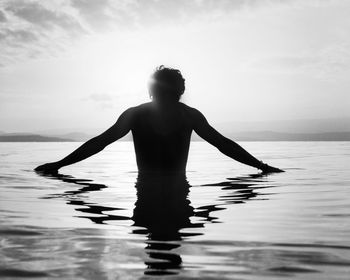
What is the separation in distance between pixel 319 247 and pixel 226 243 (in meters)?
0.69

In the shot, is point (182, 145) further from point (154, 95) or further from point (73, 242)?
point (73, 242)

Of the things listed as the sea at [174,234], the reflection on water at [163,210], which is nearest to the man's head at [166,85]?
the reflection on water at [163,210]

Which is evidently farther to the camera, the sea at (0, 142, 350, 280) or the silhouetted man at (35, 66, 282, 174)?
the silhouetted man at (35, 66, 282, 174)

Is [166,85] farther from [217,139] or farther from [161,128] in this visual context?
[217,139]

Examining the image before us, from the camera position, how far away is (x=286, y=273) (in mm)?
2639

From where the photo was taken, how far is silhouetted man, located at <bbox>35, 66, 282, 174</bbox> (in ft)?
24.6

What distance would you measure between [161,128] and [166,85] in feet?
2.69

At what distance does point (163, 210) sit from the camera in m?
4.85

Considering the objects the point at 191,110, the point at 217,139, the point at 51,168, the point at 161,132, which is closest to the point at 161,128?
the point at 161,132

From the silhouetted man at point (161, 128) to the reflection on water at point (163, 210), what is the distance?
325mm

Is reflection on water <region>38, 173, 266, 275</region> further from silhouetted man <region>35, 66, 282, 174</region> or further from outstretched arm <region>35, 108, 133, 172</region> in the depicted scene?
outstretched arm <region>35, 108, 133, 172</region>

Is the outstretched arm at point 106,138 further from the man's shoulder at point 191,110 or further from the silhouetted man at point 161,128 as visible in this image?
the man's shoulder at point 191,110

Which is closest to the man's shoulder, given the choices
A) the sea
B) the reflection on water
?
the reflection on water

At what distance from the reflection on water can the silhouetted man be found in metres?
0.32
